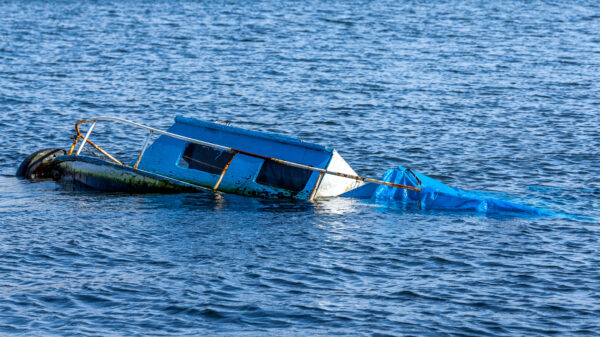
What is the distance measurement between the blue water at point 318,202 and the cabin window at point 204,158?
1.15 m

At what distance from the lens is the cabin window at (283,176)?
2554 cm

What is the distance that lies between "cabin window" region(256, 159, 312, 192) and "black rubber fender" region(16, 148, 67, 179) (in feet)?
25.4

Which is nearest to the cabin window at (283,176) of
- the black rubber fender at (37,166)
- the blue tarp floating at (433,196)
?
the blue tarp floating at (433,196)

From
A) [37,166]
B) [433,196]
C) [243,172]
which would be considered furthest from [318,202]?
[37,166]

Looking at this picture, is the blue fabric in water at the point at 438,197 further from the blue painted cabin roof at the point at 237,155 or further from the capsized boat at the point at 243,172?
the blue painted cabin roof at the point at 237,155

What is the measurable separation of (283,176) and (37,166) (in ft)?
28.9

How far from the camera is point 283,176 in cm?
2573

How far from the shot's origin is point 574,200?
25.2m

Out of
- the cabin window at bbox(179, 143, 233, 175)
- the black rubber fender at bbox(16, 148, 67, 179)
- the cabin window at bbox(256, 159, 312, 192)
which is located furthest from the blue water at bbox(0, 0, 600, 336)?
the cabin window at bbox(179, 143, 233, 175)

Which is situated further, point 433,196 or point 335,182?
point 335,182

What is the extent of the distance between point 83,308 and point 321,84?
28.6 meters

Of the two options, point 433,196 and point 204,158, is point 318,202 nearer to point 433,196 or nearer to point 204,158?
point 433,196

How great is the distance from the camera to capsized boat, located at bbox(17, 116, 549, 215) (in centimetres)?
2495

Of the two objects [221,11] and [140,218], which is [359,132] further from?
[221,11]
